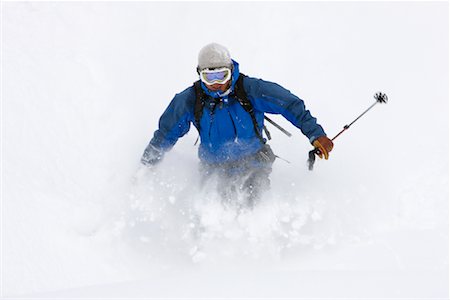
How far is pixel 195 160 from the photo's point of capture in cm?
655

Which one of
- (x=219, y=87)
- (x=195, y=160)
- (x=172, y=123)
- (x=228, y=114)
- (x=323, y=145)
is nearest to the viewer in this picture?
(x=219, y=87)

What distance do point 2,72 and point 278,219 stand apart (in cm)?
444

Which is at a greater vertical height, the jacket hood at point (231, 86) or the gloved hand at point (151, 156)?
the jacket hood at point (231, 86)

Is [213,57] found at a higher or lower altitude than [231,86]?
higher

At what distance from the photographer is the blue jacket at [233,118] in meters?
4.73

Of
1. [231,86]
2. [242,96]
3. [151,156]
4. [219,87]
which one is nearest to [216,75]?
[219,87]

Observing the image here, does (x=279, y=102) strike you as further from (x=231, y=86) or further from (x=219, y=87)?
(x=219, y=87)

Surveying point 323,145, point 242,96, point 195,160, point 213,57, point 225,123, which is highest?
point 195,160

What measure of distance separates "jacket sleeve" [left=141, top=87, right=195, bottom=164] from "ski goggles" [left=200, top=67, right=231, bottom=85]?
1.15 ft

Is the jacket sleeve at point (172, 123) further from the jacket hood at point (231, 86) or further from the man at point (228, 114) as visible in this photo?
the jacket hood at point (231, 86)

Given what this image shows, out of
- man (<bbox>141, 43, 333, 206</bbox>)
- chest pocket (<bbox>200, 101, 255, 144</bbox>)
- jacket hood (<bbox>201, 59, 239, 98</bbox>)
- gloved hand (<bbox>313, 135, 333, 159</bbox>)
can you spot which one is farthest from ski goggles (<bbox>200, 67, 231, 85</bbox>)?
gloved hand (<bbox>313, 135, 333, 159</bbox>)

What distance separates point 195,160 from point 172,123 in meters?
1.62

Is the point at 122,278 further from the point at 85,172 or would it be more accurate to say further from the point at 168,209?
the point at 85,172

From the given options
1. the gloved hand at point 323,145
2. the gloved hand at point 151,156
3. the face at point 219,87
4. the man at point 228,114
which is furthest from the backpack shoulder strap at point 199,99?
the gloved hand at point 323,145
